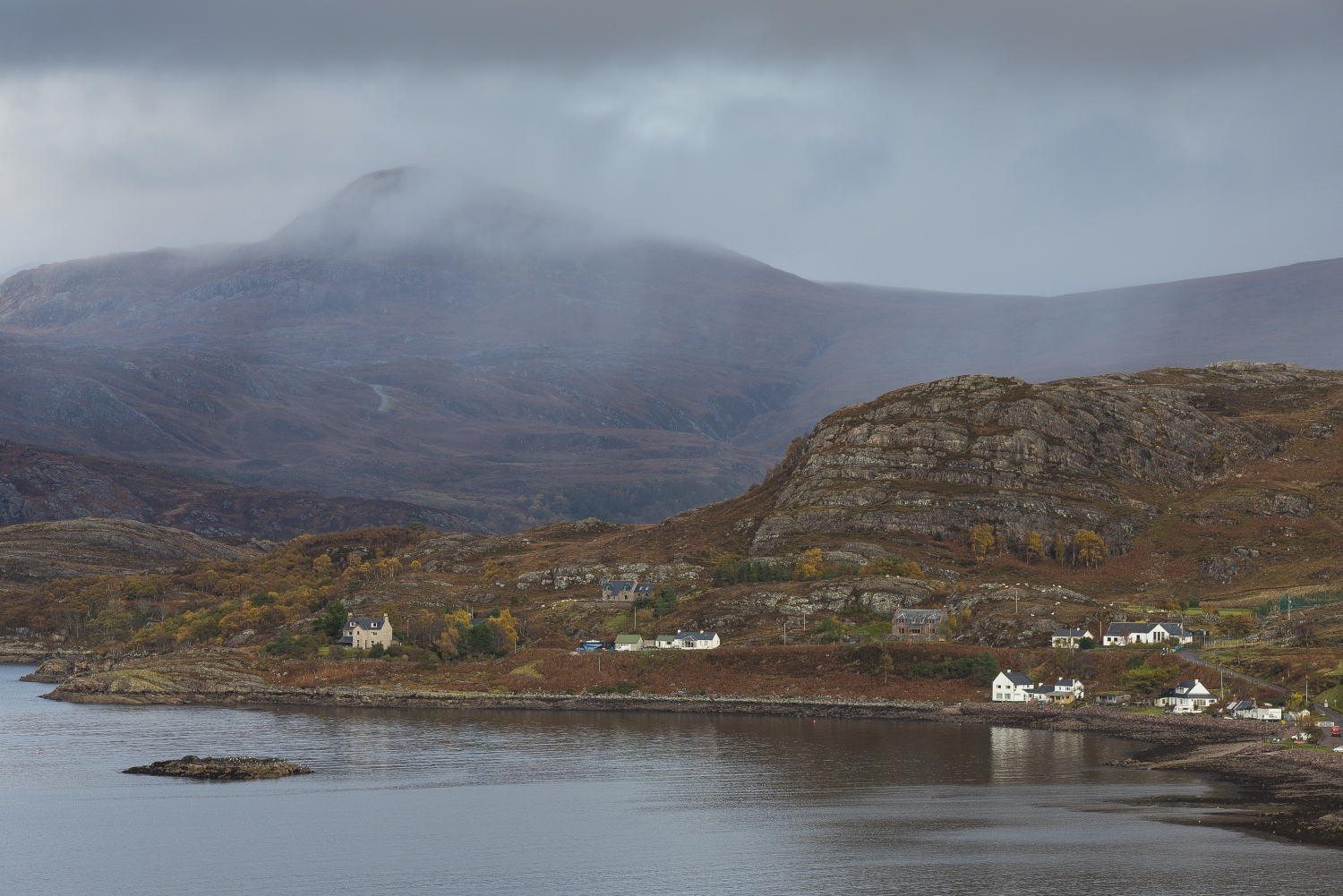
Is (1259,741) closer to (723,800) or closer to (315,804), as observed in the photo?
(723,800)

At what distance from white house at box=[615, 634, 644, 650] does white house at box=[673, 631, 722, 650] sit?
17.2ft

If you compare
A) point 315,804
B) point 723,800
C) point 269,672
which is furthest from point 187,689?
point 723,800

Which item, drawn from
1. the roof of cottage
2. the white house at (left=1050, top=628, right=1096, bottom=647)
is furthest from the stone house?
the white house at (left=1050, top=628, right=1096, bottom=647)

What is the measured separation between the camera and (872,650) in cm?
16475

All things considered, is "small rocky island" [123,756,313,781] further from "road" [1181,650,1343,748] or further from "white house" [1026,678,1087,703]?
"road" [1181,650,1343,748]

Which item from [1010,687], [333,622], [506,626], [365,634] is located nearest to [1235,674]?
[1010,687]

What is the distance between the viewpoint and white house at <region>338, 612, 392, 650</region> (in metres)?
192

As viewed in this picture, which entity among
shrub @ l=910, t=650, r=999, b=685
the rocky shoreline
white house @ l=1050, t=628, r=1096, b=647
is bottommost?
the rocky shoreline

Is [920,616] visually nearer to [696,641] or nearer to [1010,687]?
[1010,687]

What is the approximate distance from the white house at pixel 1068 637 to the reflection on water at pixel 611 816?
27893 millimetres

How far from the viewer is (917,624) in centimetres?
17088

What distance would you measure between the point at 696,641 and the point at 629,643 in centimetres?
976

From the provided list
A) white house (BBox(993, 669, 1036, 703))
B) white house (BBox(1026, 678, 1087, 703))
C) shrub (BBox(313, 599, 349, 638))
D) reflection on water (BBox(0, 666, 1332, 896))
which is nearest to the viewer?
reflection on water (BBox(0, 666, 1332, 896))

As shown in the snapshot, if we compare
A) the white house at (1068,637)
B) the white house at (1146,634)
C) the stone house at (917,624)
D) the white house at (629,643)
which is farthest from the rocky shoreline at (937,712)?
the white house at (1146,634)
